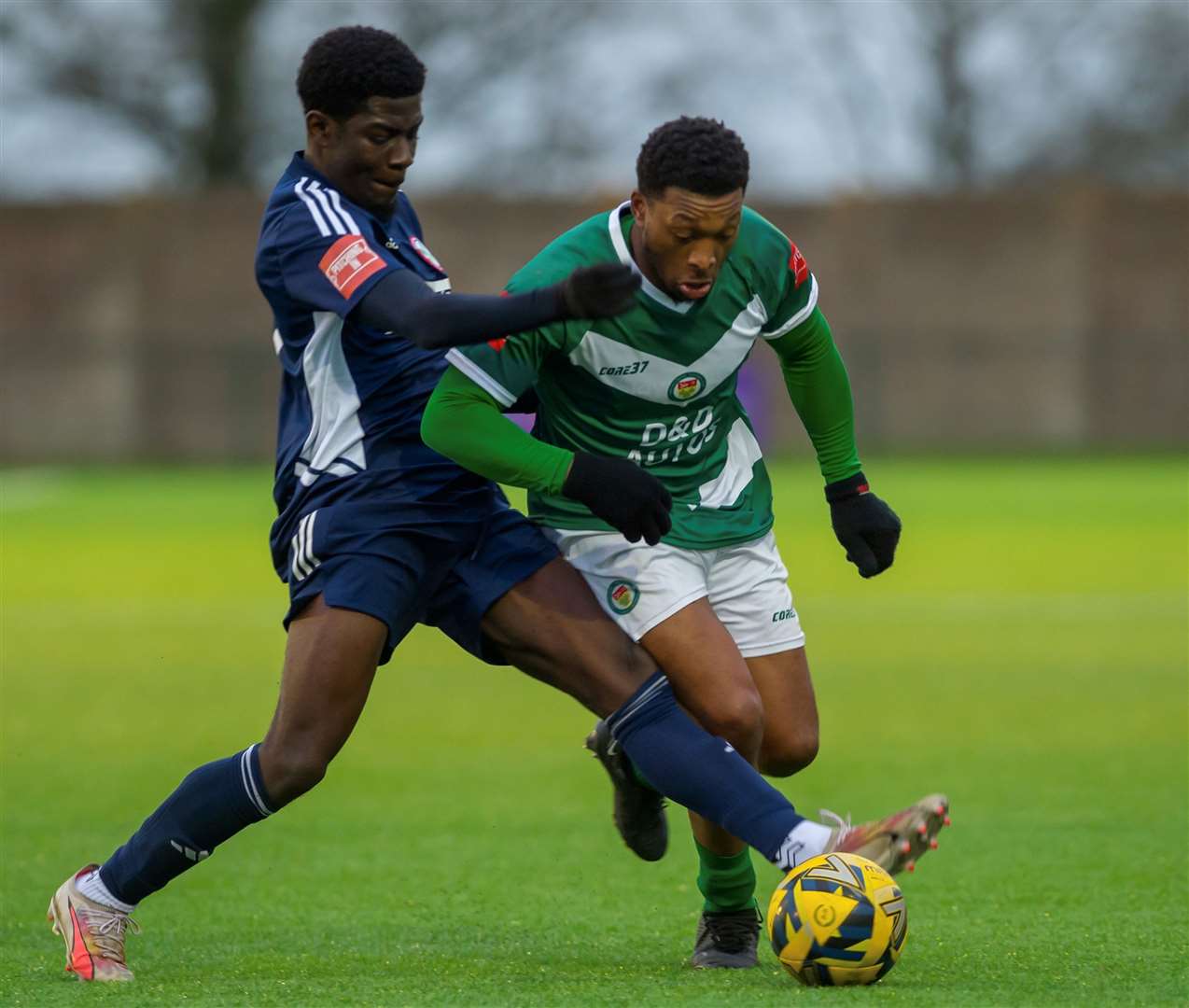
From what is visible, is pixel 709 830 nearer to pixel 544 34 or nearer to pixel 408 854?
pixel 408 854

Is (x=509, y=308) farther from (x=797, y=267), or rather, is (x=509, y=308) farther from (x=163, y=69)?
(x=163, y=69)

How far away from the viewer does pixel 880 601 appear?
14.4 metres

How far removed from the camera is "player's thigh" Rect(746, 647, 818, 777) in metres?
5.05

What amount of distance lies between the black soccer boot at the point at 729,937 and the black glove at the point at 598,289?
1.54 meters

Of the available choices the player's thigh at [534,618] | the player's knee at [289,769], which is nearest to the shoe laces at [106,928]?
the player's knee at [289,769]

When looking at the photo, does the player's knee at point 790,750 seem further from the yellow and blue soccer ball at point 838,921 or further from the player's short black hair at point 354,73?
the player's short black hair at point 354,73

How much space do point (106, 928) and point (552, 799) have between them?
9.45 feet

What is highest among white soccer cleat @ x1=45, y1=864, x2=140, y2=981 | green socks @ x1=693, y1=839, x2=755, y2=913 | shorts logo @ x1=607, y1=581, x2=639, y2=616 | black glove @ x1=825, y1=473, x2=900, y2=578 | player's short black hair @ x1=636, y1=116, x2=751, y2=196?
player's short black hair @ x1=636, y1=116, x2=751, y2=196

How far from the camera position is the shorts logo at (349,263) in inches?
182

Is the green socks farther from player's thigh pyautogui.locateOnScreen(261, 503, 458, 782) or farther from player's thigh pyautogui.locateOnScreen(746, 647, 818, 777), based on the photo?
player's thigh pyautogui.locateOnScreen(261, 503, 458, 782)

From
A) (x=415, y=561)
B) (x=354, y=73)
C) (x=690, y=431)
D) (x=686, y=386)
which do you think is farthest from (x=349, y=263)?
(x=690, y=431)

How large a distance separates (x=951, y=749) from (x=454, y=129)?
27.8m

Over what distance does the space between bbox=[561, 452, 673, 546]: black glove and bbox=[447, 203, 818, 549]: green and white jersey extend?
9.3 inches

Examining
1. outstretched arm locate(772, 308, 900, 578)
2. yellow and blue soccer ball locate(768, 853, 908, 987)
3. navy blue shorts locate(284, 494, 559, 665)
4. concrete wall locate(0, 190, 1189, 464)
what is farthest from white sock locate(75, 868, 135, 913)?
concrete wall locate(0, 190, 1189, 464)
